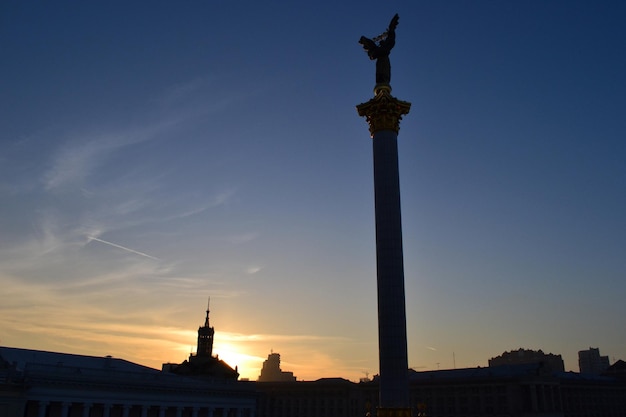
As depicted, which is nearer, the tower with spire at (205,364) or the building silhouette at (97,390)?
the building silhouette at (97,390)

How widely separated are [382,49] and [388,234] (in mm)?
22153

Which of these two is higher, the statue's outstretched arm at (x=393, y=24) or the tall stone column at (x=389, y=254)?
the statue's outstretched arm at (x=393, y=24)

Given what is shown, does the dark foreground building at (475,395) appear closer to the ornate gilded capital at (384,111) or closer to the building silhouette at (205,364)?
the building silhouette at (205,364)

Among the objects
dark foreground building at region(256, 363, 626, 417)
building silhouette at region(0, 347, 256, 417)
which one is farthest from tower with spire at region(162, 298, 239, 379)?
building silhouette at region(0, 347, 256, 417)

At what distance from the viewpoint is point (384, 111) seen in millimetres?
60219

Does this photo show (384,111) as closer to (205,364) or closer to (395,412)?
(395,412)

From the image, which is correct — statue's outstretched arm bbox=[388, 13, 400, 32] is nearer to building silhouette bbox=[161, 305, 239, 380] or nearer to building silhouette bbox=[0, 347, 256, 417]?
building silhouette bbox=[0, 347, 256, 417]

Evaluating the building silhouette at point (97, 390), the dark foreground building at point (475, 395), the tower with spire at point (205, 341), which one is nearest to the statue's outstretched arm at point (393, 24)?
the building silhouette at point (97, 390)

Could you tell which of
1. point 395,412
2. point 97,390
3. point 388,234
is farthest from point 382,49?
point 97,390

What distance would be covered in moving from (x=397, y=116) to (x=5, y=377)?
65.4m

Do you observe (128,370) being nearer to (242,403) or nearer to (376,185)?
(242,403)

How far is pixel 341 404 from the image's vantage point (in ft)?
522

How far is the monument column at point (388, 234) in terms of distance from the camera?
51.6 m

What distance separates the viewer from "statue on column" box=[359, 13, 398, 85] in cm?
6319
